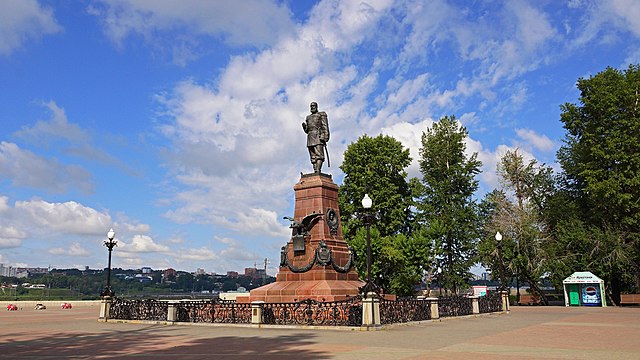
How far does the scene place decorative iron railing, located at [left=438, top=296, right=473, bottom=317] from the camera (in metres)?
21.8

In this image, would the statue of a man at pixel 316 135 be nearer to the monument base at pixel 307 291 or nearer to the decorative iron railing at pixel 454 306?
the monument base at pixel 307 291

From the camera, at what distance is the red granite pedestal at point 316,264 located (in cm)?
1883

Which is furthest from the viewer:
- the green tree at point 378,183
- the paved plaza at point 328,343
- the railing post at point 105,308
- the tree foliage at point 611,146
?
the green tree at point 378,183

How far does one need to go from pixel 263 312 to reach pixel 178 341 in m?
4.88

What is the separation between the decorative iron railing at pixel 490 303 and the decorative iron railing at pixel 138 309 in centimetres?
1456

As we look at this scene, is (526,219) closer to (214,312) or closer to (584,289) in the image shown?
(584,289)

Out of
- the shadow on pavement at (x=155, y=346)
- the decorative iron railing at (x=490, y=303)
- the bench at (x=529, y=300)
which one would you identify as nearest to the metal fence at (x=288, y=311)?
the shadow on pavement at (x=155, y=346)

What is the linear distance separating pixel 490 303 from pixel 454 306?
4.52m

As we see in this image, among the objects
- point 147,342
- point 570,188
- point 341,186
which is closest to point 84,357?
point 147,342

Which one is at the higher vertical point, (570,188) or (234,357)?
(570,188)

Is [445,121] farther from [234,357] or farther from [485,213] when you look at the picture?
[234,357]

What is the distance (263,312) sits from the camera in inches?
706

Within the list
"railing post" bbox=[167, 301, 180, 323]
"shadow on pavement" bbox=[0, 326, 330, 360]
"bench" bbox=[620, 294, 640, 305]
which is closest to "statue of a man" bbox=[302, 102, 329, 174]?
"railing post" bbox=[167, 301, 180, 323]

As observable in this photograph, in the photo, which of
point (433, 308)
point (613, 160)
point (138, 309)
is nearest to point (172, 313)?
point (138, 309)
